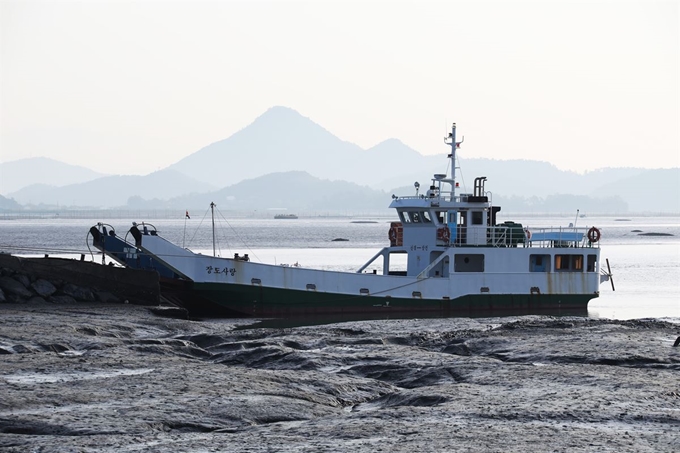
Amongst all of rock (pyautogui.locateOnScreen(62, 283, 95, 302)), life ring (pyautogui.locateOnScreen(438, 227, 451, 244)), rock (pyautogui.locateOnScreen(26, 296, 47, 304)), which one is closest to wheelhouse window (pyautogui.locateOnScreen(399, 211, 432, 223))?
life ring (pyautogui.locateOnScreen(438, 227, 451, 244))

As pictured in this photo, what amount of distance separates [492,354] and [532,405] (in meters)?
6.18

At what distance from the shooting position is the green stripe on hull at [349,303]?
1275 inches

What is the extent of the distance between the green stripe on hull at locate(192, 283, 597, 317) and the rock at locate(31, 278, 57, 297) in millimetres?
4822

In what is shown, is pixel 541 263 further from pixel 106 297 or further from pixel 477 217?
pixel 106 297

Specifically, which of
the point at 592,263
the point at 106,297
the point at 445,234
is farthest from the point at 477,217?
the point at 106,297

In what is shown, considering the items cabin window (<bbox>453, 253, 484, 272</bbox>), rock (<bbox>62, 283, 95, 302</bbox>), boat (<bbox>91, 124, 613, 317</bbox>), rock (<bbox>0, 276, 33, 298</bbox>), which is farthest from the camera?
cabin window (<bbox>453, 253, 484, 272</bbox>)

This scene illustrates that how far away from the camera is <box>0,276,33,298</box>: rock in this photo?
28.9m

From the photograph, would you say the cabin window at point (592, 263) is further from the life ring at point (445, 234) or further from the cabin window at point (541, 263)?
the life ring at point (445, 234)

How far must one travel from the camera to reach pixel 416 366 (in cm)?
1827

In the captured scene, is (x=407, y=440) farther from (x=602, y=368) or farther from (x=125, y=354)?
(x=125, y=354)

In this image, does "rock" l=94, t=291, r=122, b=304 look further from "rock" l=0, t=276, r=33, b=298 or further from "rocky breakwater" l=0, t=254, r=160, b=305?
"rock" l=0, t=276, r=33, b=298

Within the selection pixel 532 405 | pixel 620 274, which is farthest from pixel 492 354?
pixel 620 274

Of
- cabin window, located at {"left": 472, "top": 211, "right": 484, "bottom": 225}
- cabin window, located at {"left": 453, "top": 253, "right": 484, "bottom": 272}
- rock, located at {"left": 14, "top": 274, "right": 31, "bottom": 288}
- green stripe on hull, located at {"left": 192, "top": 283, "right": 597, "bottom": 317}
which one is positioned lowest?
green stripe on hull, located at {"left": 192, "top": 283, "right": 597, "bottom": 317}

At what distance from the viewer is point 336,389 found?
16094 mm
